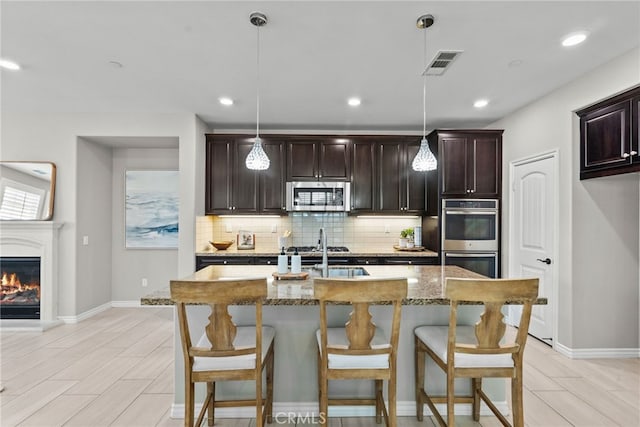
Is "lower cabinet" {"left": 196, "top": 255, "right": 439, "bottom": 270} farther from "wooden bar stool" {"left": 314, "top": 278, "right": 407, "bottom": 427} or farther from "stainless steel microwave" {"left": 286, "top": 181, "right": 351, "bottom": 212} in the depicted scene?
"wooden bar stool" {"left": 314, "top": 278, "right": 407, "bottom": 427}

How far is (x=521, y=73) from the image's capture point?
3115 mm

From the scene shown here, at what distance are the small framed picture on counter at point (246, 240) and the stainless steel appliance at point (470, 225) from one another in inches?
102

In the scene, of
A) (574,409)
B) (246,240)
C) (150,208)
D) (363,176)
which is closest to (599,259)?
(574,409)

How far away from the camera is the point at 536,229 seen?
12.4 ft

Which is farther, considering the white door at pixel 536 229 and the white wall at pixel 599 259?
the white door at pixel 536 229

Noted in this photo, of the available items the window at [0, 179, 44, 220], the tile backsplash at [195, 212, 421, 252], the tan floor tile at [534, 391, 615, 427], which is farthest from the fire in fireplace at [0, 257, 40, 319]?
the tan floor tile at [534, 391, 615, 427]

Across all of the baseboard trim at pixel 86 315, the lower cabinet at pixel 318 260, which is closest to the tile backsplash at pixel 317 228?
the lower cabinet at pixel 318 260

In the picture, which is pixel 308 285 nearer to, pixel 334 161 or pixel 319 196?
pixel 319 196

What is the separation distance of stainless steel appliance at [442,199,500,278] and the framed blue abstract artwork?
153 inches

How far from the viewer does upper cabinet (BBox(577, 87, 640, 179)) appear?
2.69 m

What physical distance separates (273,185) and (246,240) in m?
0.89

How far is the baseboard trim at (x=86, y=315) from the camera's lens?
4.25 m

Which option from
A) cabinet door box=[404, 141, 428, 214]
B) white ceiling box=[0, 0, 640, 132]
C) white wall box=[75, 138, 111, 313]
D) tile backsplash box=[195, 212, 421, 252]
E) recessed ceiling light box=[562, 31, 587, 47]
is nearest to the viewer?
white ceiling box=[0, 0, 640, 132]

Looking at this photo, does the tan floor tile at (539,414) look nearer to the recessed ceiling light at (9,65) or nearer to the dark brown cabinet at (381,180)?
the dark brown cabinet at (381,180)
